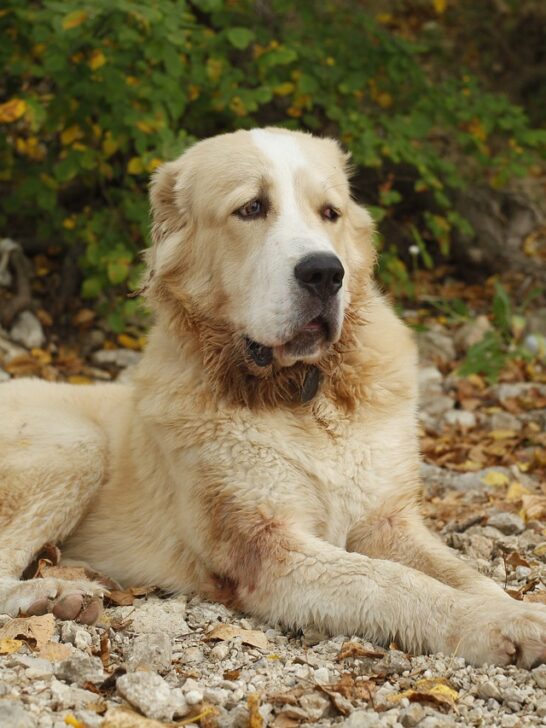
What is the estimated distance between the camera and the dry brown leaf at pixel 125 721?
7.85 ft

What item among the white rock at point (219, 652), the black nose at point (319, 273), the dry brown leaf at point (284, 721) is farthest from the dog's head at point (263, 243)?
the dry brown leaf at point (284, 721)

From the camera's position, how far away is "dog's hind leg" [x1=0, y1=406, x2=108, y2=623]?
12.7 feet

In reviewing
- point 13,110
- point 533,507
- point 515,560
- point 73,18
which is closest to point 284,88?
point 13,110

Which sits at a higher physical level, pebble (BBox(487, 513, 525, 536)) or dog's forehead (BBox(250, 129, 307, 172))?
dog's forehead (BBox(250, 129, 307, 172))

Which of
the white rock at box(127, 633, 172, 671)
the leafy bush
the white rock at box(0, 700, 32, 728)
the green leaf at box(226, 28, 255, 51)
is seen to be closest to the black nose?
the white rock at box(127, 633, 172, 671)

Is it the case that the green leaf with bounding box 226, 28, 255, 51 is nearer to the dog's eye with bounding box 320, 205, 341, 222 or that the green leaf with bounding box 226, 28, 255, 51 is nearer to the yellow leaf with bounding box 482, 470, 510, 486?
the dog's eye with bounding box 320, 205, 341, 222

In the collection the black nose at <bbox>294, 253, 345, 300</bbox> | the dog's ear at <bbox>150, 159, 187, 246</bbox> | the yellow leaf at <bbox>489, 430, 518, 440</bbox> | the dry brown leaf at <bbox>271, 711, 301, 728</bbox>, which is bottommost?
the yellow leaf at <bbox>489, 430, 518, 440</bbox>

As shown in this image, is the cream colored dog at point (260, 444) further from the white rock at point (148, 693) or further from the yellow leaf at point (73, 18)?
the yellow leaf at point (73, 18)

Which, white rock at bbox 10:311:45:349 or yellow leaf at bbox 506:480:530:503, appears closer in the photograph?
yellow leaf at bbox 506:480:530:503

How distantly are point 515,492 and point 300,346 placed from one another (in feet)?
5.97

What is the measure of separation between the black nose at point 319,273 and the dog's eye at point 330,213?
0.41m

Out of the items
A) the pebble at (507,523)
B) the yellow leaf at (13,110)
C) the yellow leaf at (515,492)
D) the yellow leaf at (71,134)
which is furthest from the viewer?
the yellow leaf at (71,134)

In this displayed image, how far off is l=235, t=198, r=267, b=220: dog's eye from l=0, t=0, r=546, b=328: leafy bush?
1.85 m

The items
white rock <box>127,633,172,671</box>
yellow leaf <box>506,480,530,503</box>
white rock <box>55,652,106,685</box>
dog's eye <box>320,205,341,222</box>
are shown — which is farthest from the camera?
yellow leaf <box>506,480,530,503</box>
